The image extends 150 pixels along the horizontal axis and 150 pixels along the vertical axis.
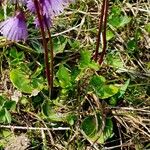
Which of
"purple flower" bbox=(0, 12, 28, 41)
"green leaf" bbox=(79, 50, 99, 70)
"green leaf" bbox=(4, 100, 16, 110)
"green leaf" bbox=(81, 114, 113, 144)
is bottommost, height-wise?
"green leaf" bbox=(81, 114, 113, 144)

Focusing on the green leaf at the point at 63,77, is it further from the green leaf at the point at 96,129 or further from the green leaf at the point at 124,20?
the green leaf at the point at 124,20

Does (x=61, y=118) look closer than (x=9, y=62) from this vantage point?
Yes

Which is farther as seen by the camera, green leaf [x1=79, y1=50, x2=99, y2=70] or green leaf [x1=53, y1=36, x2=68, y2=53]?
green leaf [x1=53, y1=36, x2=68, y2=53]

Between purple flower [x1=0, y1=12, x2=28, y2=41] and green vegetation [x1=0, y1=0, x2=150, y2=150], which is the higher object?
purple flower [x1=0, y1=12, x2=28, y2=41]

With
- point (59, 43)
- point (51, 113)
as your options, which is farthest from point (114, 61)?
point (51, 113)

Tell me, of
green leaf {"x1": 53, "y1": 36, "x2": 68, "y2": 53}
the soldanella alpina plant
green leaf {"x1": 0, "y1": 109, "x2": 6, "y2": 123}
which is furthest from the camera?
green leaf {"x1": 53, "y1": 36, "x2": 68, "y2": 53}

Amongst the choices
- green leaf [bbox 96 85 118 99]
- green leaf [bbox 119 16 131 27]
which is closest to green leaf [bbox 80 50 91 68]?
green leaf [bbox 96 85 118 99]

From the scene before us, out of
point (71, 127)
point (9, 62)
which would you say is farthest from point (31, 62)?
point (71, 127)

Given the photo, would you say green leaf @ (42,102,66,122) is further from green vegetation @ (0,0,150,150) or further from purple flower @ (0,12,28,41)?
purple flower @ (0,12,28,41)

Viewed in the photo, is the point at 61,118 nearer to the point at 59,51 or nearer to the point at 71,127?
the point at 71,127

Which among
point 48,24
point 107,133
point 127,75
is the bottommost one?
point 107,133

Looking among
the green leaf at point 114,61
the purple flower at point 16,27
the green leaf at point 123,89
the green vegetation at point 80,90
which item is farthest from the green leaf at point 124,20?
the purple flower at point 16,27
